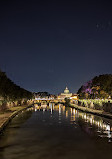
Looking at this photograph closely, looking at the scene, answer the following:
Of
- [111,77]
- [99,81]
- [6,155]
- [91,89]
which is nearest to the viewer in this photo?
[6,155]

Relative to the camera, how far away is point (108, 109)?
43.7m

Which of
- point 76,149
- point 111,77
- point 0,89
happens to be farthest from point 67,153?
point 111,77

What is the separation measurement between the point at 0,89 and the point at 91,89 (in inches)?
1485

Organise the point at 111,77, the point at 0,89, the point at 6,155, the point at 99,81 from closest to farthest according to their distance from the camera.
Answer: the point at 6,155
the point at 0,89
the point at 111,77
the point at 99,81

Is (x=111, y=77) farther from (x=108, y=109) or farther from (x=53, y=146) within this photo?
(x=53, y=146)

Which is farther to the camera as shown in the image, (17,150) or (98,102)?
(98,102)

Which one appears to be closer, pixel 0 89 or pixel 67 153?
pixel 67 153

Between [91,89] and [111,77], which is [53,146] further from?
[91,89]

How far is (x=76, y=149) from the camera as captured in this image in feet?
46.3

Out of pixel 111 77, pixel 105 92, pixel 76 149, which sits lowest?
pixel 76 149

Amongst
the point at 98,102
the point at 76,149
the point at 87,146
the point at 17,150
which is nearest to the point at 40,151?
the point at 17,150

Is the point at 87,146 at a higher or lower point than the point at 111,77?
lower

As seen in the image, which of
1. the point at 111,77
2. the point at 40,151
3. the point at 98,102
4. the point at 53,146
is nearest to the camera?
the point at 40,151

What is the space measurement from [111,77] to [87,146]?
176ft
